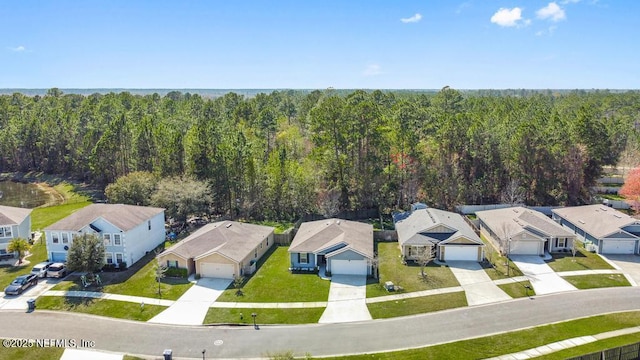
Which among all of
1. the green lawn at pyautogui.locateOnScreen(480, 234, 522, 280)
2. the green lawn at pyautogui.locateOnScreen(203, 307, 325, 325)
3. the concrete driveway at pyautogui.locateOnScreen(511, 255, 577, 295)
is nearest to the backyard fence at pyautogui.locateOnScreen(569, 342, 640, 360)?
the concrete driveway at pyautogui.locateOnScreen(511, 255, 577, 295)

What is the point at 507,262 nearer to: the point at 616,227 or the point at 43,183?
the point at 616,227

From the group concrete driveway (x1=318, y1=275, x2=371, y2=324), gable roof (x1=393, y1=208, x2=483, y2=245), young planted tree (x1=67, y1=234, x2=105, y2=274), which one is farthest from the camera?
gable roof (x1=393, y1=208, x2=483, y2=245)

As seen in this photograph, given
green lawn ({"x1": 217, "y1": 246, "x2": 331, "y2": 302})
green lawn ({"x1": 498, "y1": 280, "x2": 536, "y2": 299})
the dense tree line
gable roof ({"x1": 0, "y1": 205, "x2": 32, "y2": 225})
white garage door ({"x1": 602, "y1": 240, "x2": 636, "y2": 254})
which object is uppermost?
the dense tree line

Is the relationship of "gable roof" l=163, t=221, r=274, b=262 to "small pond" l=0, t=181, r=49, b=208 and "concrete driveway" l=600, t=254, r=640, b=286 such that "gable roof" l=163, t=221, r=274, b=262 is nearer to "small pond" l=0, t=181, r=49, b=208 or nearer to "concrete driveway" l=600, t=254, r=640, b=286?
"concrete driveway" l=600, t=254, r=640, b=286

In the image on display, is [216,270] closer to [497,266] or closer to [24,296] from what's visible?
[24,296]

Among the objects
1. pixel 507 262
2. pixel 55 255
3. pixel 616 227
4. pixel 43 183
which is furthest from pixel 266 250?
pixel 43 183

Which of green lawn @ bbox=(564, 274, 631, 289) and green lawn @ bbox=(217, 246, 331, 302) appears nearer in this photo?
green lawn @ bbox=(217, 246, 331, 302)

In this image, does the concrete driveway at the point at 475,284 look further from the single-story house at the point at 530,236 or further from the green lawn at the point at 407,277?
the single-story house at the point at 530,236

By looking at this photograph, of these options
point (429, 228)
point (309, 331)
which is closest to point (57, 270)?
point (309, 331)

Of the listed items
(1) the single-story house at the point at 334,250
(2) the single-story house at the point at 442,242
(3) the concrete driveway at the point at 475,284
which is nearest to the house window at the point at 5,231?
(1) the single-story house at the point at 334,250
